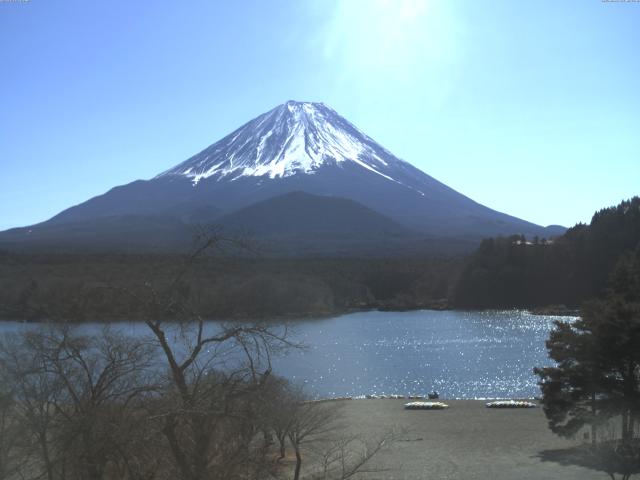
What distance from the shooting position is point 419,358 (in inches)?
1168

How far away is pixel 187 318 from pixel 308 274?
165 ft

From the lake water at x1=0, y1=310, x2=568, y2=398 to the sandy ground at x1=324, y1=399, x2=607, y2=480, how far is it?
90.9 inches

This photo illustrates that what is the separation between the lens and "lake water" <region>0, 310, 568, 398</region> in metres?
23.2

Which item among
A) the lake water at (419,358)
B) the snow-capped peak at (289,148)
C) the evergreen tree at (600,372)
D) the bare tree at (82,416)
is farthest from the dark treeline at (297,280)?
the snow-capped peak at (289,148)

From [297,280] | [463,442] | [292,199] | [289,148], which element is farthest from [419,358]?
[289,148]

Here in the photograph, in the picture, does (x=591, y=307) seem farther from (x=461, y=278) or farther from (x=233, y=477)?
(x=461, y=278)

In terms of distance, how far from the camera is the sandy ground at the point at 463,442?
11781 mm

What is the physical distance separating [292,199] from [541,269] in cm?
4280

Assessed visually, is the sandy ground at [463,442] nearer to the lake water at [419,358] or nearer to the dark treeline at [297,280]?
the lake water at [419,358]

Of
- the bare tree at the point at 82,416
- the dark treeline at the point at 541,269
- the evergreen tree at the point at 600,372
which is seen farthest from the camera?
the dark treeline at the point at 541,269

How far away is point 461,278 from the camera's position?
58156mm

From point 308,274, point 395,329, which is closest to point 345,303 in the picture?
point 308,274

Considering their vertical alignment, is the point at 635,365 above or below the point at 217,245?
below

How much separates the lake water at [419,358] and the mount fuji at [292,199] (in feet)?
108
